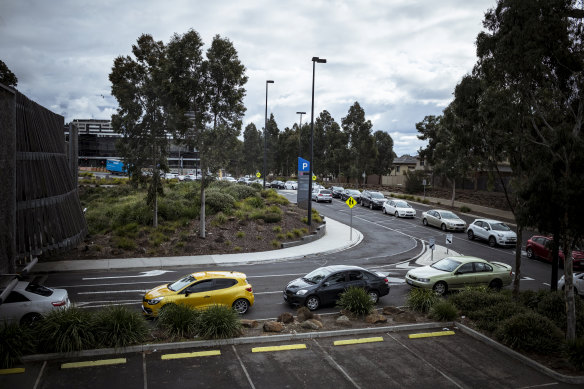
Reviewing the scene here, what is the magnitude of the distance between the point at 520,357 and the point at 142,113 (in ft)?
73.8

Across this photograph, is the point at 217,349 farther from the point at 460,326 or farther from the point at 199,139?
the point at 199,139

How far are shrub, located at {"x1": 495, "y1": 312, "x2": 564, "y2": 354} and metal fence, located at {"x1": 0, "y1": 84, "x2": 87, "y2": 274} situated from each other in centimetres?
1277

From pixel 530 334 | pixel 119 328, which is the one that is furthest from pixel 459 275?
pixel 119 328

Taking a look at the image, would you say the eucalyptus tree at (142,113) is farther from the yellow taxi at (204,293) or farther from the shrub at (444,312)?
the shrub at (444,312)

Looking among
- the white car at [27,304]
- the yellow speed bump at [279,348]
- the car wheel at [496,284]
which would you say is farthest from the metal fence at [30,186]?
the car wheel at [496,284]

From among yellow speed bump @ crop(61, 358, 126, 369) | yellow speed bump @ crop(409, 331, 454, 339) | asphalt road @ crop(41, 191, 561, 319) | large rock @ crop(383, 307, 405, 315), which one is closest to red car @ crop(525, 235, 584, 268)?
asphalt road @ crop(41, 191, 561, 319)

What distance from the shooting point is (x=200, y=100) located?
2367cm

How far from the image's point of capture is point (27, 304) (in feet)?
39.2

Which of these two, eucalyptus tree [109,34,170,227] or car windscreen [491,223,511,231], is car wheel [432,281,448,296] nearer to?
car windscreen [491,223,511,231]

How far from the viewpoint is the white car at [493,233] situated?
85.9 ft

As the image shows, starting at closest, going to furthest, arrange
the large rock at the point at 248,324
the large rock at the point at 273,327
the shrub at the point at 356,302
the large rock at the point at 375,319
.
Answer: the large rock at the point at 273,327 < the large rock at the point at 248,324 < the large rock at the point at 375,319 < the shrub at the point at 356,302

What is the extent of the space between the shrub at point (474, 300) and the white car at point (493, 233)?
13600 millimetres

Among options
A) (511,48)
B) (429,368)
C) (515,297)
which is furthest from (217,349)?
(511,48)

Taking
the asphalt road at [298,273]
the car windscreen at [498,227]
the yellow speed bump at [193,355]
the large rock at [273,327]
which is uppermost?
the car windscreen at [498,227]
